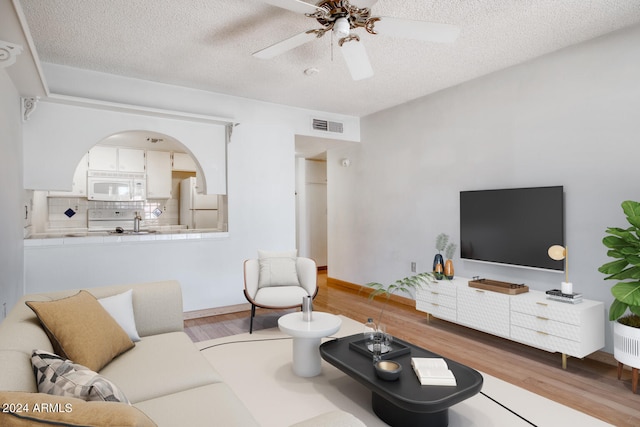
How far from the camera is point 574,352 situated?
270cm

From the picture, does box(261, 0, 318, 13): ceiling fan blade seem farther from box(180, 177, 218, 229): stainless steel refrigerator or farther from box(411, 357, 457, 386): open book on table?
box(180, 177, 218, 229): stainless steel refrigerator

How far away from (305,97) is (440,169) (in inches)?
77.2

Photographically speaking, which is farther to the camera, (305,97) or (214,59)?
(305,97)

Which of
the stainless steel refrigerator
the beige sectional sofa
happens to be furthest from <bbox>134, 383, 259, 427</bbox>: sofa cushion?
the stainless steel refrigerator

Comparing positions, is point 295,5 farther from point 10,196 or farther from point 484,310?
point 484,310

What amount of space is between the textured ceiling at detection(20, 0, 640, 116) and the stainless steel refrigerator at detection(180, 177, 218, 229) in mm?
2778

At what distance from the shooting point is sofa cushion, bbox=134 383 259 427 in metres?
1.33

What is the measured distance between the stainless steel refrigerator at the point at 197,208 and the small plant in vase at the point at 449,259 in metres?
4.19

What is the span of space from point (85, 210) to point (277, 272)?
455cm

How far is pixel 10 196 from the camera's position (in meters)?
2.79

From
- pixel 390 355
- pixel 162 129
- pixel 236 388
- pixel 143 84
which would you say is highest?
pixel 143 84

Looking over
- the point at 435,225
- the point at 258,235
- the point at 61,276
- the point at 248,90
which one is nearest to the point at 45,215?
the point at 61,276

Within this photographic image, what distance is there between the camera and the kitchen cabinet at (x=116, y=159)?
6.06 meters

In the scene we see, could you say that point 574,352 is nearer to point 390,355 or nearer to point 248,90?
point 390,355
